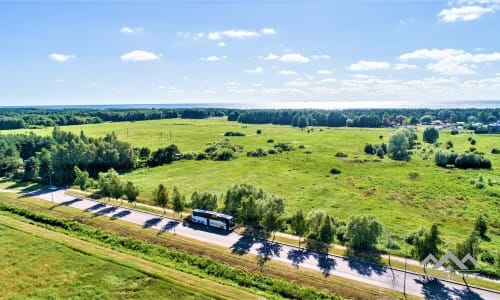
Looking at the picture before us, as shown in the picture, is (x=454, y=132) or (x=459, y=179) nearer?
(x=459, y=179)

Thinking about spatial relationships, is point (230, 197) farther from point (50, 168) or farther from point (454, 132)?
point (454, 132)

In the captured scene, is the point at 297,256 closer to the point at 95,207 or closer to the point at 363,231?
the point at 363,231

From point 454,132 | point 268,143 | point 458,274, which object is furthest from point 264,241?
point 454,132

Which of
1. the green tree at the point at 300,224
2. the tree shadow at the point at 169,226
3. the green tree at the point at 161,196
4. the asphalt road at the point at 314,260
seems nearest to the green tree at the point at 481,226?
the asphalt road at the point at 314,260

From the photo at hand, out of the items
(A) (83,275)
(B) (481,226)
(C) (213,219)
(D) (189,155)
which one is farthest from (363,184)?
(A) (83,275)

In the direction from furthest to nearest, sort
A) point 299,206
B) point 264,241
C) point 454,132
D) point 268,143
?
point 454,132, point 268,143, point 299,206, point 264,241

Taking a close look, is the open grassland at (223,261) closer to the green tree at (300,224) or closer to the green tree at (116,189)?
the green tree at (116,189)

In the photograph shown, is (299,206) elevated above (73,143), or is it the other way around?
(73,143)
